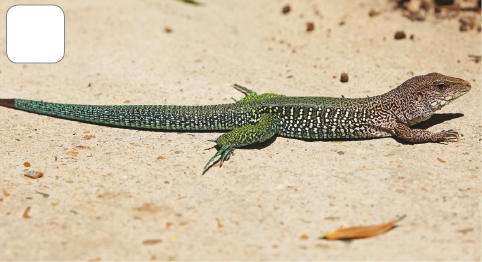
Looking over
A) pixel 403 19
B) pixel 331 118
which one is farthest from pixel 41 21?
pixel 403 19

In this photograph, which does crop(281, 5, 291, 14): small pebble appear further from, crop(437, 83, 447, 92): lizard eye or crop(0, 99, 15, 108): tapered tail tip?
crop(0, 99, 15, 108): tapered tail tip

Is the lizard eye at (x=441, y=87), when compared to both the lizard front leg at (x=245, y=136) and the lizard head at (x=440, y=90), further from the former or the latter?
the lizard front leg at (x=245, y=136)

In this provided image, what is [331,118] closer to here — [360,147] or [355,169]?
[360,147]

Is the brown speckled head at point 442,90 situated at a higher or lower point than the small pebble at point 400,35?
lower

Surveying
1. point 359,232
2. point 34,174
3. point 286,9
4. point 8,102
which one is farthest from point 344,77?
point 8,102

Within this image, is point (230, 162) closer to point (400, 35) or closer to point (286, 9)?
point (400, 35)

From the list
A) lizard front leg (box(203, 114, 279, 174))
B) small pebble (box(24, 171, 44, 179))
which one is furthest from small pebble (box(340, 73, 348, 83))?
small pebble (box(24, 171, 44, 179))

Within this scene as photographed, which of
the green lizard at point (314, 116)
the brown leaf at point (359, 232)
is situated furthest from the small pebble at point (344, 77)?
the brown leaf at point (359, 232)
